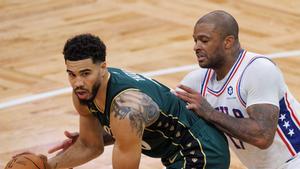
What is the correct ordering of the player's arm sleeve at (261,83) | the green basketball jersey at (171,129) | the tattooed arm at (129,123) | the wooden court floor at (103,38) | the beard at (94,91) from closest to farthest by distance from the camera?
1. the tattooed arm at (129,123)
2. the beard at (94,91)
3. the green basketball jersey at (171,129)
4. the player's arm sleeve at (261,83)
5. the wooden court floor at (103,38)

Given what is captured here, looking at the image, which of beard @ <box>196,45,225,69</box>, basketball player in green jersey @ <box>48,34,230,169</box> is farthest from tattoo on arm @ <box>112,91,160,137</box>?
beard @ <box>196,45,225,69</box>

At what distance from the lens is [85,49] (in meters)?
6.93

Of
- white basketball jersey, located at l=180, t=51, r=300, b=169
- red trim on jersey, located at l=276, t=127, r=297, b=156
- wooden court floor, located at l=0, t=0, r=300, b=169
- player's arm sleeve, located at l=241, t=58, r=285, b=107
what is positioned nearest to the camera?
player's arm sleeve, located at l=241, t=58, r=285, b=107

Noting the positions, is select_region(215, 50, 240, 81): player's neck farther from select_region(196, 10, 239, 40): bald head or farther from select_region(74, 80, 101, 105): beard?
select_region(74, 80, 101, 105): beard

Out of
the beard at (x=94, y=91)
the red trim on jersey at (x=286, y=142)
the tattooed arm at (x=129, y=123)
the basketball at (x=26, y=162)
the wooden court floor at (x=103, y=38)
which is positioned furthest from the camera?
the wooden court floor at (x=103, y=38)

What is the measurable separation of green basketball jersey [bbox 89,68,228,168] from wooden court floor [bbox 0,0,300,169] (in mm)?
2014

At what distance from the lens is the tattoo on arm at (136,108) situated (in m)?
6.87

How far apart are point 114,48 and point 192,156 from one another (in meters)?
5.42

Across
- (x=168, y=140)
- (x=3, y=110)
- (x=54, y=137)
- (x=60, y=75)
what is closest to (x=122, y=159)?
(x=168, y=140)

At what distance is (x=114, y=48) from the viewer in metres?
12.6

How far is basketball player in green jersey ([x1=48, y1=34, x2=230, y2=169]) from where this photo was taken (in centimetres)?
690

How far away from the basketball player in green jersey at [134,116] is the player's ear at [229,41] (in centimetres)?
55

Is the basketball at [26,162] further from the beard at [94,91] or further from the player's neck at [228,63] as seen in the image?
the player's neck at [228,63]

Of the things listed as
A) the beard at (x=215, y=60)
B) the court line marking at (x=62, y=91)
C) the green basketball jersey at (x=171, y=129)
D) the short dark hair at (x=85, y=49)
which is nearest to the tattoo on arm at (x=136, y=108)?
the green basketball jersey at (x=171, y=129)
